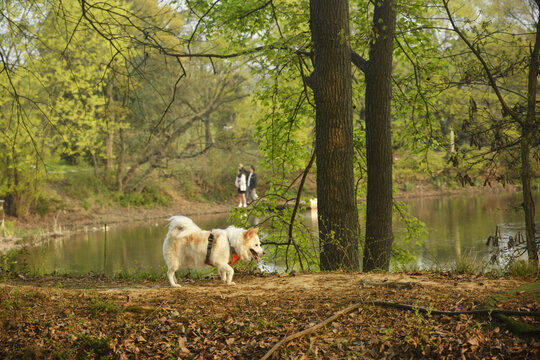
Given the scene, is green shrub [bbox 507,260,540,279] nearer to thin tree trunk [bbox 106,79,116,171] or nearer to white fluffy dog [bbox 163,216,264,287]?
white fluffy dog [bbox 163,216,264,287]

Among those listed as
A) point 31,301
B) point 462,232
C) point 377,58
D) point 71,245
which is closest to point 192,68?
point 71,245

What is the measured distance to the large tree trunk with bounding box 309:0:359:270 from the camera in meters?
8.70

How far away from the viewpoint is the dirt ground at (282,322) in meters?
4.49

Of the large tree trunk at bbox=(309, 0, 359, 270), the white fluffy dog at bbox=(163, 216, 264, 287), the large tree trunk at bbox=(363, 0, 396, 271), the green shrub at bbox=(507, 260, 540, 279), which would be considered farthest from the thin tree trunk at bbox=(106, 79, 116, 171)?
the green shrub at bbox=(507, 260, 540, 279)

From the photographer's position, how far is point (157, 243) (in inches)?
753

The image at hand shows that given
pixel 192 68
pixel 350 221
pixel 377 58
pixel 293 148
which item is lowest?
pixel 350 221

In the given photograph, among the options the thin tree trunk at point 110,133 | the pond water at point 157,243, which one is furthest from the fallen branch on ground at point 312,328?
the thin tree trunk at point 110,133

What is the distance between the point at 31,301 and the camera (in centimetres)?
639

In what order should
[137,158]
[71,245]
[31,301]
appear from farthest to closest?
[137,158] < [71,245] < [31,301]

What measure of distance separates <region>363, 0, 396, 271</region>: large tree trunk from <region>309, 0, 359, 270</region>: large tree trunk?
4.30 feet

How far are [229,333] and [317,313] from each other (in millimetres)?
941

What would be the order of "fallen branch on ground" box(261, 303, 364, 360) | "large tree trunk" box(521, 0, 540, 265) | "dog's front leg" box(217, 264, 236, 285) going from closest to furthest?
1. "fallen branch on ground" box(261, 303, 364, 360)
2. "dog's front leg" box(217, 264, 236, 285)
3. "large tree trunk" box(521, 0, 540, 265)

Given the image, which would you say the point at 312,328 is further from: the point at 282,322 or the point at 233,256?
the point at 233,256

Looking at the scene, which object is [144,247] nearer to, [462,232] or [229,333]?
[462,232]
